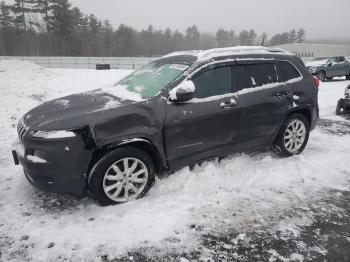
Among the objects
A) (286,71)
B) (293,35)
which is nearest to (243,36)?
(293,35)

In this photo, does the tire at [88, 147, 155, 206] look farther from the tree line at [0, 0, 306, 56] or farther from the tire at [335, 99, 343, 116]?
the tree line at [0, 0, 306, 56]

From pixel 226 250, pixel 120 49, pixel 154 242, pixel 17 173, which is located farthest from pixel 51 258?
pixel 120 49

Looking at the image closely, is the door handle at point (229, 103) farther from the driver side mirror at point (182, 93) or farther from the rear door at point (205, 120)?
the driver side mirror at point (182, 93)

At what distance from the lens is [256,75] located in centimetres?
498

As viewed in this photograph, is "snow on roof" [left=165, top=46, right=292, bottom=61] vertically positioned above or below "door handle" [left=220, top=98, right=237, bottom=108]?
above

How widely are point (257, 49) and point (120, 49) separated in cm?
7093

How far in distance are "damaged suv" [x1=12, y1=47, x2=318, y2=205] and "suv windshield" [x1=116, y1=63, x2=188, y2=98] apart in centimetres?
2

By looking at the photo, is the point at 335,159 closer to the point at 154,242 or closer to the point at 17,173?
the point at 154,242

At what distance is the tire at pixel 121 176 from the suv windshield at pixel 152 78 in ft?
2.79

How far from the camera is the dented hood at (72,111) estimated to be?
3.63m

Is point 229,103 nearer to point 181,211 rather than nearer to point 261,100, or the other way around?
point 261,100

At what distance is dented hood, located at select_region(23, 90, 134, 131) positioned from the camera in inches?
143

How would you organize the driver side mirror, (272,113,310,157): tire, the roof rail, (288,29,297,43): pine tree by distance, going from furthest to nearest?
(288,29,297,43): pine tree < (272,113,310,157): tire < the roof rail < the driver side mirror

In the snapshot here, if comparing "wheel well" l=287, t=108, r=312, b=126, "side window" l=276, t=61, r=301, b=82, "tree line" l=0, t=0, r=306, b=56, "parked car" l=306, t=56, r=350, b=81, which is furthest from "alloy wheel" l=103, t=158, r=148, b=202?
"tree line" l=0, t=0, r=306, b=56
